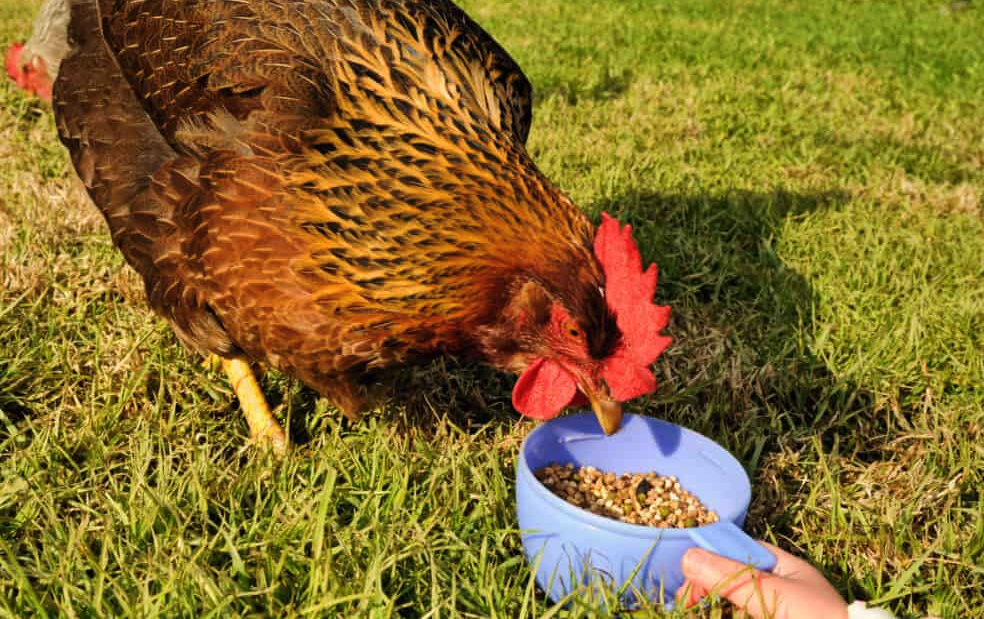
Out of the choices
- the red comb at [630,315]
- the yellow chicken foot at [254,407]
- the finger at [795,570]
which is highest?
the red comb at [630,315]

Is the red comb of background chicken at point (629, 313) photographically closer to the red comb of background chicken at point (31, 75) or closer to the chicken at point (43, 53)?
the chicken at point (43, 53)

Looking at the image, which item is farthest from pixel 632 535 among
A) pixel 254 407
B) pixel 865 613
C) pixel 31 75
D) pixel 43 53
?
pixel 31 75

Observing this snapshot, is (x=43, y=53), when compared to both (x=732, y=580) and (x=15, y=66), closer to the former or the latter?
(x=15, y=66)

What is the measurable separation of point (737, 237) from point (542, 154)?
1.14 meters

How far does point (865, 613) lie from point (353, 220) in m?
1.30

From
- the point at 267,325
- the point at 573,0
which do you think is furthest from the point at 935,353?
the point at 573,0

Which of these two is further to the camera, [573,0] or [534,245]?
[573,0]

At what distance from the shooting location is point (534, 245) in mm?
1748

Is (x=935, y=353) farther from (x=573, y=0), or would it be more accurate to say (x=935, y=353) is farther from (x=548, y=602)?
(x=573, y=0)

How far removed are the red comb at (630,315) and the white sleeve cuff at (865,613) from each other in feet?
1.80

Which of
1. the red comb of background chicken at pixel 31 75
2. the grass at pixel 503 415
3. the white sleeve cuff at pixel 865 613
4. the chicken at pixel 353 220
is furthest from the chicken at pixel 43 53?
the white sleeve cuff at pixel 865 613

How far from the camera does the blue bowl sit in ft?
4.98

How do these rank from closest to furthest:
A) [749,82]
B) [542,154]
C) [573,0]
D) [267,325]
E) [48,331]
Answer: [267,325] → [48,331] → [542,154] → [749,82] → [573,0]

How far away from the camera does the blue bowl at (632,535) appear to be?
1.52 m
